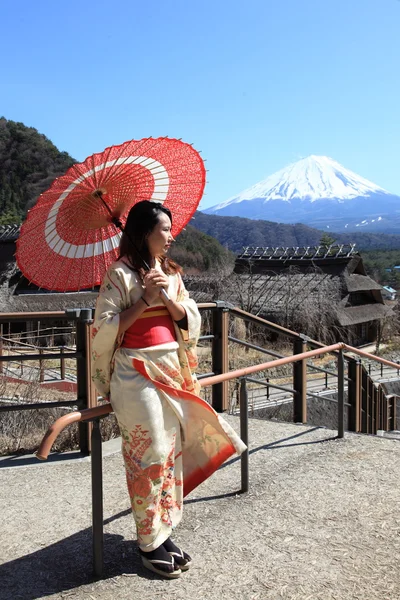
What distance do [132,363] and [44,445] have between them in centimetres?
47

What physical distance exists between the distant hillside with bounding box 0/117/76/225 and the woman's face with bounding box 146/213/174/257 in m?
46.2

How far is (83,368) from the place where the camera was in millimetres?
3971

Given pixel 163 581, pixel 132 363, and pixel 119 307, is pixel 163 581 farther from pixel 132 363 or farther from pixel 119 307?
pixel 119 307

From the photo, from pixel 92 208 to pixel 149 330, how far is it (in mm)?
751

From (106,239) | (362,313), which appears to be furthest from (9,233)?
(106,239)

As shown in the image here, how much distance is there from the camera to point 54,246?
2848 millimetres

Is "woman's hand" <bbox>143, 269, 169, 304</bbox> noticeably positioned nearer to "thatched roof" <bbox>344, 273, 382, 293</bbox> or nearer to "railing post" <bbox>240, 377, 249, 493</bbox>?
"railing post" <bbox>240, 377, 249, 493</bbox>

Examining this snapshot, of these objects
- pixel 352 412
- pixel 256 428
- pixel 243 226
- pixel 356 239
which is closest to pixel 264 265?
pixel 352 412

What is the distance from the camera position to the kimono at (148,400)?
230 centimetres

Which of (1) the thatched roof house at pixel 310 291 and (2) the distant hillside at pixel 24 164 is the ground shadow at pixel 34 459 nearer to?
(1) the thatched roof house at pixel 310 291

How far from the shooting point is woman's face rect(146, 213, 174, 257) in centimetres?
241

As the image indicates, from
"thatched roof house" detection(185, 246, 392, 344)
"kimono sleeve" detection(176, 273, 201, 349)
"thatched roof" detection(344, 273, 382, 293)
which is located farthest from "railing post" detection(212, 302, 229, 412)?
"thatched roof" detection(344, 273, 382, 293)

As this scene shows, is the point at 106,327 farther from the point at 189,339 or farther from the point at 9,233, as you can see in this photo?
the point at 9,233

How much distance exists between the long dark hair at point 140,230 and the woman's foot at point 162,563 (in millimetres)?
1176
